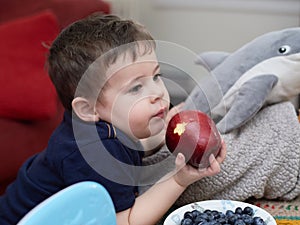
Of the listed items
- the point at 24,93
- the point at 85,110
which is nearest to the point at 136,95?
the point at 85,110

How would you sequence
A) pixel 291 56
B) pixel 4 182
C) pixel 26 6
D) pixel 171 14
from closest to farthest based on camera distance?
pixel 291 56
pixel 4 182
pixel 26 6
pixel 171 14

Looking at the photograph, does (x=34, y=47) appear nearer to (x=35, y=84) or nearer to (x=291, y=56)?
(x=35, y=84)

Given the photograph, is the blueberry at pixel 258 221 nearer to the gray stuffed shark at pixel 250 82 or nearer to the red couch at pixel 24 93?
the gray stuffed shark at pixel 250 82

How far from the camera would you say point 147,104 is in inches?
37.9

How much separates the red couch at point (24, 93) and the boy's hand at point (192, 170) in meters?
1.17

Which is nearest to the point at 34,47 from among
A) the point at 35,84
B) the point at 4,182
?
the point at 35,84

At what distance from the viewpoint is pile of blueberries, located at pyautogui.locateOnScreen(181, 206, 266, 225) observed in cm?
81

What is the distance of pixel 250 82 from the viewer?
42.5 inches

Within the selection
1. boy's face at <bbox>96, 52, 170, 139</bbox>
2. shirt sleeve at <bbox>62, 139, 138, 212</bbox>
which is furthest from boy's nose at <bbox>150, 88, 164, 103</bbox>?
shirt sleeve at <bbox>62, 139, 138, 212</bbox>

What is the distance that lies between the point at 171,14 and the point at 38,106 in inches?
65.8

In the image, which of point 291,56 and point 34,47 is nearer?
point 291,56

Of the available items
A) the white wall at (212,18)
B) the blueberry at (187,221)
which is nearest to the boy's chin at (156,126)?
the blueberry at (187,221)

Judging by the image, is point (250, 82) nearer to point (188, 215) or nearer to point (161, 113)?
point (161, 113)

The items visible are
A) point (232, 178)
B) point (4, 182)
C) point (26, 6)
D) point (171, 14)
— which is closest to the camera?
point (232, 178)
